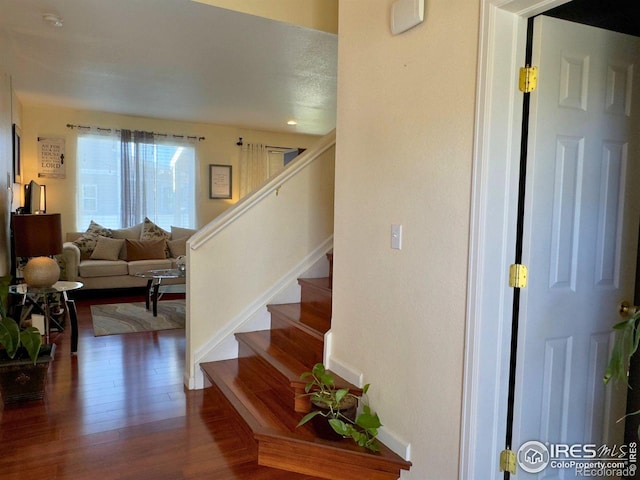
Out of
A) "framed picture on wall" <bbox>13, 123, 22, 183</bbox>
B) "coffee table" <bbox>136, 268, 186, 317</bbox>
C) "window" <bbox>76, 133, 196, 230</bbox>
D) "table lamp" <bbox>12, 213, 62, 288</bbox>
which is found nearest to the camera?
"table lamp" <bbox>12, 213, 62, 288</bbox>

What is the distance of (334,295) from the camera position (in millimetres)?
2434

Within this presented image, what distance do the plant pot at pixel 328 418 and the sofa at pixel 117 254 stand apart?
3.48m

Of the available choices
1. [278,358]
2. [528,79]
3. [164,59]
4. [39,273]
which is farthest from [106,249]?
[528,79]

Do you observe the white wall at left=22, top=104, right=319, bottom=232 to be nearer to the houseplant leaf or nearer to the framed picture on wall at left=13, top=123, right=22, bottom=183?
the framed picture on wall at left=13, top=123, right=22, bottom=183

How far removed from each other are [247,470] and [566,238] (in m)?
1.73

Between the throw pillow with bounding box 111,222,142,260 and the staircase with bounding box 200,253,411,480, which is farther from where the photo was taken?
the throw pillow with bounding box 111,222,142,260

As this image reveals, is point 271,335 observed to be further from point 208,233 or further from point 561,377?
point 561,377

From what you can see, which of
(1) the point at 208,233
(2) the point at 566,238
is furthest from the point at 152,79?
(2) the point at 566,238

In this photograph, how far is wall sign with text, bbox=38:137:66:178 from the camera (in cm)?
603

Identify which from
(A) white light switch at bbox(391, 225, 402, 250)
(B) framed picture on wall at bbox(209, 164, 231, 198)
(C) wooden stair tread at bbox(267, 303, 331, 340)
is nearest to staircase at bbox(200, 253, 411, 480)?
(C) wooden stair tread at bbox(267, 303, 331, 340)

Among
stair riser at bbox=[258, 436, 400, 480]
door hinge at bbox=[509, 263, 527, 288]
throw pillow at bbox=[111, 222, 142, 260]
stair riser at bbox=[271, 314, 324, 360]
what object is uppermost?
door hinge at bbox=[509, 263, 527, 288]

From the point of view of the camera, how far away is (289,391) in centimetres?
238

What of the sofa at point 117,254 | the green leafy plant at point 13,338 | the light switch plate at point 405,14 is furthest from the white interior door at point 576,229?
the sofa at point 117,254

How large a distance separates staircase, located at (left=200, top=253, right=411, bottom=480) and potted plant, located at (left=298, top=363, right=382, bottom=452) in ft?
0.15
